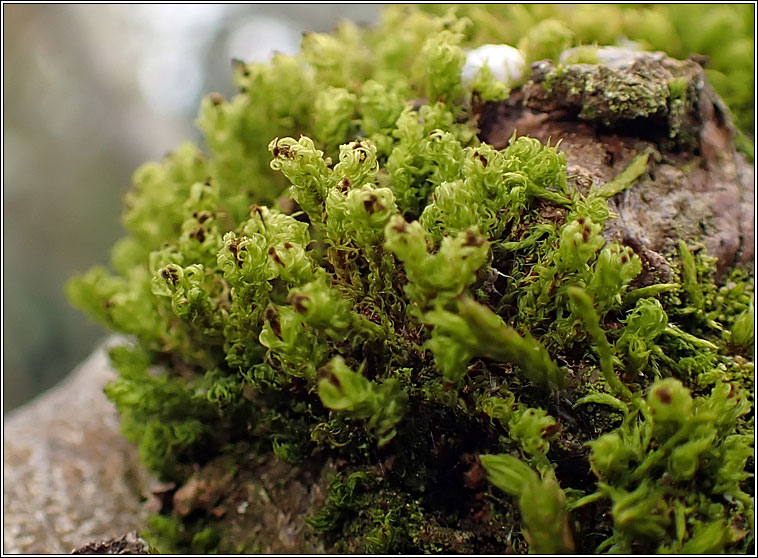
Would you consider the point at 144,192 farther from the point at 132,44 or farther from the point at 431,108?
the point at 132,44

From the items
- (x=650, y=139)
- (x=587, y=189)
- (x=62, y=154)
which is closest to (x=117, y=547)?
(x=587, y=189)

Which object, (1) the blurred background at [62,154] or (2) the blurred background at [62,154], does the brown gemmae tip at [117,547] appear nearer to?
(2) the blurred background at [62,154]

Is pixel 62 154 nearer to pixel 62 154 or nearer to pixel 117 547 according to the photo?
pixel 62 154

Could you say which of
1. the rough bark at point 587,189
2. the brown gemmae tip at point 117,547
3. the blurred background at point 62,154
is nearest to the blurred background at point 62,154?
the blurred background at point 62,154

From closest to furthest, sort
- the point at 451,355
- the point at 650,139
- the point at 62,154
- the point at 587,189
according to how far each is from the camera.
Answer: the point at 451,355
the point at 587,189
the point at 650,139
the point at 62,154

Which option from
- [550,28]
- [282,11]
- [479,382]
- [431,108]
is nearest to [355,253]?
[479,382]
